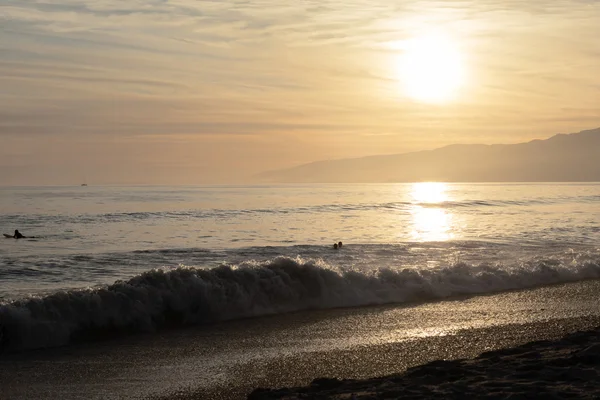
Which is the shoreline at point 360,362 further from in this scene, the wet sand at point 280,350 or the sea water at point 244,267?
the sea water at point 244,267

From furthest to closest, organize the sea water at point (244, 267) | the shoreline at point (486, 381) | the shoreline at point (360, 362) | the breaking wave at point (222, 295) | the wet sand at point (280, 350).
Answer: the sea water at point (244, 267) → the breaking wave at point (222, 295) → the wet sand at point (280, 350) → the shoreline at point (360, 362) → the shoreline at point (486, 381)

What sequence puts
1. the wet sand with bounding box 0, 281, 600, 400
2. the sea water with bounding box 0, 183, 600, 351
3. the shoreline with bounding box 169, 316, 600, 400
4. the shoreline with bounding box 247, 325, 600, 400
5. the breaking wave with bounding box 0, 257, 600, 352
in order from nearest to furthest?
1. the shoreline with bounding box 247, 325, 600, 400
2. the shoreline with bounding box 169, 316, 600, 400
3. the wet sand with bounding box 0, 281, 600, 400
4. the breaking wave with bounding box 0, 257, 600, 352
5. the sea water with bounding box 0, 183, 600, 351

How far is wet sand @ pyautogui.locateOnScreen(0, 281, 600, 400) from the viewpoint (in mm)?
9477

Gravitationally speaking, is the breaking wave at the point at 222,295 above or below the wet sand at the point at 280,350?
above

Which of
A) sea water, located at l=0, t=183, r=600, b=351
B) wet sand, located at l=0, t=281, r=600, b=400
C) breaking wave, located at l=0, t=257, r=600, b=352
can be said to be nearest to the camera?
wet sand, located at l=0, t=281, r=600, b=400

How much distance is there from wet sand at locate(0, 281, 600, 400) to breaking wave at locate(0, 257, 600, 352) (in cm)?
72

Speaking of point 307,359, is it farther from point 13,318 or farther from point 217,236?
point 217,236

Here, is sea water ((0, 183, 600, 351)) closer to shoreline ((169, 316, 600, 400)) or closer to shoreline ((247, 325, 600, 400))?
shoreline ((169, 316, 600, 400))

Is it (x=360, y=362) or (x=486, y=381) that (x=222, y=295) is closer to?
(x=360, y=362)

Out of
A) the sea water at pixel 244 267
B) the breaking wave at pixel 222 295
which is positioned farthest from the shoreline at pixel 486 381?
the sea water at pixel 244 267

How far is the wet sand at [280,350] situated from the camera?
9.48m

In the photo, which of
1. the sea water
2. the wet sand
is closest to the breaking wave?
the sea water

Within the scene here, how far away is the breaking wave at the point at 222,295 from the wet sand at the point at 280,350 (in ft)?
2.35

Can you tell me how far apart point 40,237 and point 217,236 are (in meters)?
9.63
